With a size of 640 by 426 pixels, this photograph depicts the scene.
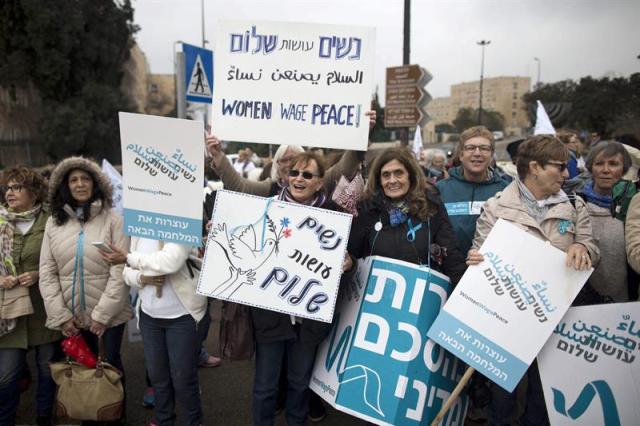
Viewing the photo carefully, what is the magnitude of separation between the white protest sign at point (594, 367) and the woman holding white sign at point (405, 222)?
0.66 m

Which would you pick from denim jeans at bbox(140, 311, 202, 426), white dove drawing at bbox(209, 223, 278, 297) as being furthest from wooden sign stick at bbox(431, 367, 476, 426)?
denim jeans at bbox(140, 311, 202, 426)

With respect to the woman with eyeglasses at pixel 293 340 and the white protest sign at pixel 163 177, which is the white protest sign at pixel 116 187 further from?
the woman with eyeglasses at pixel 293 340

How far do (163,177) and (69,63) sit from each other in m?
27.3

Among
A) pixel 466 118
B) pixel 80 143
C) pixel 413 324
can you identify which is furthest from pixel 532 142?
pixel 466 118

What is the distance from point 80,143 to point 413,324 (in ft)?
88.5

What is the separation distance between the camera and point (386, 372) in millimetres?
2551

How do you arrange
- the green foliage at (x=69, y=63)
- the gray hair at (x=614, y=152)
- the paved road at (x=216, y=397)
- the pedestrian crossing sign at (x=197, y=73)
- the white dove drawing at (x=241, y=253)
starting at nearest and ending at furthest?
the white dove drawing at (x=241, y=253)
the gray hair at (x=614, y=152)
the paved road at (x=216, y=397)
the pedestrian crossing sign at (x=197, y=73)
the green foliage at (x=69, y=63)

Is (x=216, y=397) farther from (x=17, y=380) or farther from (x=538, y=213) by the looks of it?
(x=538, y=213)

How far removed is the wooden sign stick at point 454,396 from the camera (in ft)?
8.14

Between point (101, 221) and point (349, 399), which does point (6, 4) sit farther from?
point (349, 399)

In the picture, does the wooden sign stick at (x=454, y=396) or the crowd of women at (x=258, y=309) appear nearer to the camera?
the wooden sign stick at (x=454, y=396)

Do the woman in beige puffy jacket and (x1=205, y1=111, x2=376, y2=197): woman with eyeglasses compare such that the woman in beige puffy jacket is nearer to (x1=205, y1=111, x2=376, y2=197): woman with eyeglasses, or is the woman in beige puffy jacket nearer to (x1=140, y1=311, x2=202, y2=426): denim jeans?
(x1=140, y1=311, x2=202, y2=426): denim jeans

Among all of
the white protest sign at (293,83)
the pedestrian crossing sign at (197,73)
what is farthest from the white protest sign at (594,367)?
the pedestrian crossing sign at (197,73)

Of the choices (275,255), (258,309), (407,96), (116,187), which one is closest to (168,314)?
(258,309)
